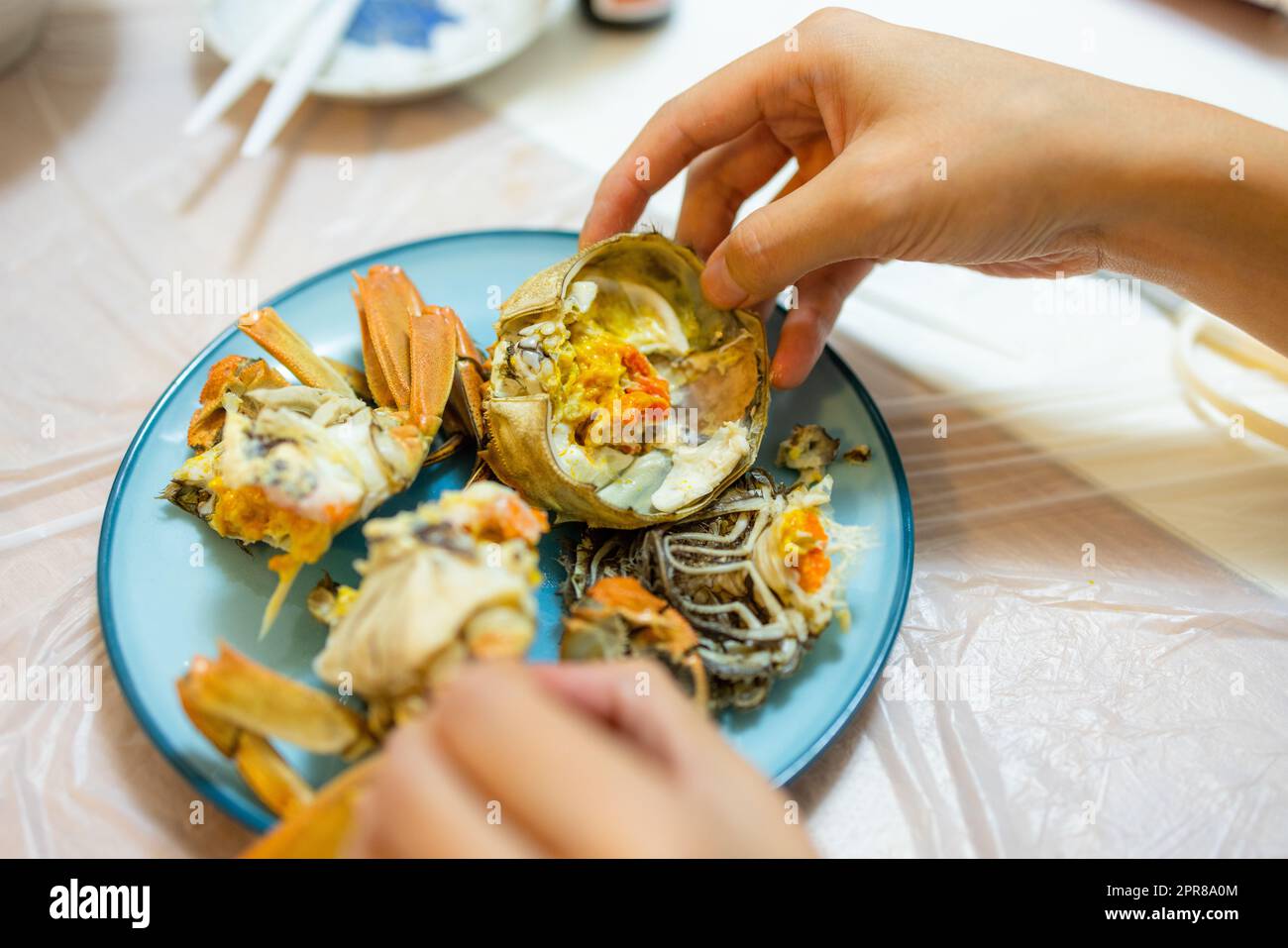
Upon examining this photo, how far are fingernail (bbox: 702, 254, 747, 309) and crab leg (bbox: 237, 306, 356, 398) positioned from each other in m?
0.59

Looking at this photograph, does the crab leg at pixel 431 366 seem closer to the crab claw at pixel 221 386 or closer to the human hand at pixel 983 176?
the crab claw at pixel 221 386

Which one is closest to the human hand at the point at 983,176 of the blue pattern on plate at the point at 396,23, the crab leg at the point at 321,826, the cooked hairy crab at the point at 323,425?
the cooked hairy crab at the point at 323,425

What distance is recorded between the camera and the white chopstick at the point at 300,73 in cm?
203

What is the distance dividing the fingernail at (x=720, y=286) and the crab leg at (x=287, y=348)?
591 mm

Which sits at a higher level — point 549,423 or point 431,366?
point 431,366

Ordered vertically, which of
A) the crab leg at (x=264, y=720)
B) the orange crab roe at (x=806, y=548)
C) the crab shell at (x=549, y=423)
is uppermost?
the crab shell at (x=549, y=423)

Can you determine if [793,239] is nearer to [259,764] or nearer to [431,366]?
[431,366]

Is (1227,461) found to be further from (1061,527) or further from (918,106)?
(918,106)

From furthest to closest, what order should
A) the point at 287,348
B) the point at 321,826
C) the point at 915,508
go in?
the point at 915,508, the point at 287,348, the point at 321,826

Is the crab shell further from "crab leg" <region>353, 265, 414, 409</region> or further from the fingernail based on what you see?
"crab leg" <region>353, 265, 414, 409</region>

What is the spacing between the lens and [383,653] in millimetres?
1016

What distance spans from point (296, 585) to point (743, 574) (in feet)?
2.15

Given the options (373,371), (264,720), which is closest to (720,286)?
(373,371)

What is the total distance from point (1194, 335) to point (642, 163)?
117 centimetres
